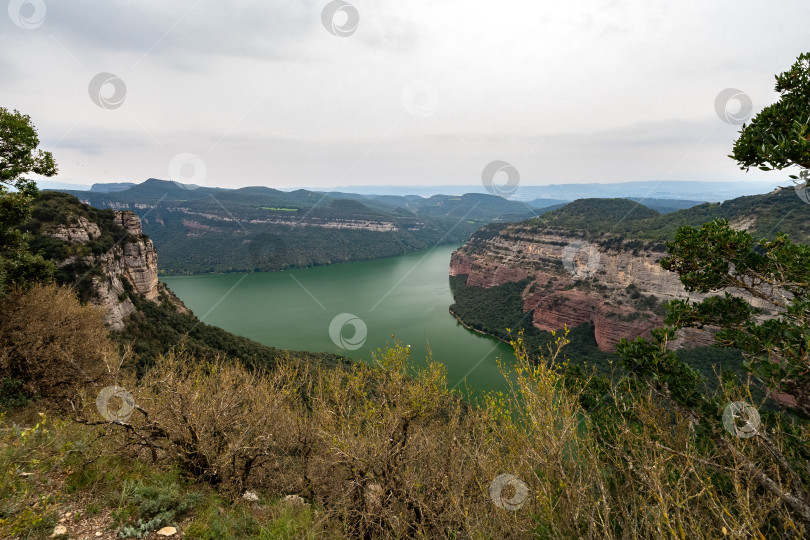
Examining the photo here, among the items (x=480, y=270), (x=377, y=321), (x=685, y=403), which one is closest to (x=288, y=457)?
(x=685, y=403)

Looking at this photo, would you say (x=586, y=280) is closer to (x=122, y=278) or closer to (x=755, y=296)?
(x=755, y=296)

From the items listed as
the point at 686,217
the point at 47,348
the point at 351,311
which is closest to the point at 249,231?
the point at 351,311

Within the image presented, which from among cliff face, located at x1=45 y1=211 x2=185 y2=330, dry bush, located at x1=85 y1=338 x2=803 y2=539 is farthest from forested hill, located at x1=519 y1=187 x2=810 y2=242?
cliff face, located at x1=45 y1=211 x2=185 y2=330

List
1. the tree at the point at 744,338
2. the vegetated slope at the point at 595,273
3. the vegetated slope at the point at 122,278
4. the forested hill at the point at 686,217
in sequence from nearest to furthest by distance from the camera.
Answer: the tree at the point at 744,338, the vegetated slope at the point at 122,278, the forested hill at the point at 686,217, the vegetated slope at the point at 595,273

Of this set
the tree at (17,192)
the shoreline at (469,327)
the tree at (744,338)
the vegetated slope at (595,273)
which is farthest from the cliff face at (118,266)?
the shoreline at (469,327)

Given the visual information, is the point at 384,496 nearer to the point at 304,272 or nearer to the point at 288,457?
the point at 288,457

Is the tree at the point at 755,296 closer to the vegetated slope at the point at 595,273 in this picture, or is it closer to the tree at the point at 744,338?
the tree at the point at 744,338
